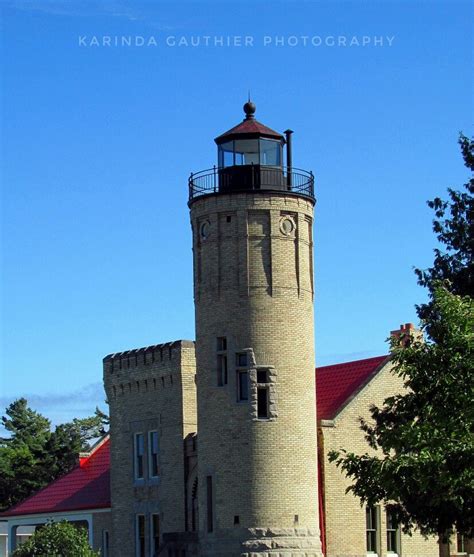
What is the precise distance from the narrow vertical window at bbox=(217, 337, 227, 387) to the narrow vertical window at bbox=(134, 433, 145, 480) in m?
7.73

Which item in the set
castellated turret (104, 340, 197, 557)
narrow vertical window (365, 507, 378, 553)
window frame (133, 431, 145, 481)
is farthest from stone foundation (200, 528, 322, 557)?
window frame (133, 431, 145, 481)

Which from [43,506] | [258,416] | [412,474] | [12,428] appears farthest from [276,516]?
[12,428]

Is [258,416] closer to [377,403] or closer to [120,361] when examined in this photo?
[377,403]

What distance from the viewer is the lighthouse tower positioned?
4338 centimetres

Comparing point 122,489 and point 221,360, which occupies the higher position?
point 221,360

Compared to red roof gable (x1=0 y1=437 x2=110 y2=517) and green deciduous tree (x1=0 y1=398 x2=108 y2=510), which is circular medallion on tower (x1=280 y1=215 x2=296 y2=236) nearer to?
red roof gable (x1=0 y1=437 x2=110 y2=517)

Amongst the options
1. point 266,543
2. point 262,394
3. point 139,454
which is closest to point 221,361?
point 262,394

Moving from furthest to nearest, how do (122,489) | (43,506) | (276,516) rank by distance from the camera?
(43,506) → (122,489) → (276,516)

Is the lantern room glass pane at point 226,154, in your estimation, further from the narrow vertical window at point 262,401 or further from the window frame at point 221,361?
the narrow vertical window at point 262,401

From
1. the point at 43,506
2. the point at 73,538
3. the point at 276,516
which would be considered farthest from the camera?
the point at 43,506

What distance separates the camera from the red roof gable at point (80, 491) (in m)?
55.2

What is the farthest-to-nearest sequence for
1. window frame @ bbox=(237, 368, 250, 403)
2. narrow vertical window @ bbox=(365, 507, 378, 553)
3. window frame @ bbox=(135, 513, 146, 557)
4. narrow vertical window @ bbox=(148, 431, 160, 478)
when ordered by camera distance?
window frame @ bbox=(135, 513, 146, 557) → narrow vertical window @ bbox=(148, 431, 160, 478) → narrow vertical window @ bbox=(365, 507, 378, 553) → window frame @ bbox=(237, 368, 250, 403)

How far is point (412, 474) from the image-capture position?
29797mm

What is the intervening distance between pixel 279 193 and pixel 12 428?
70.2 m
